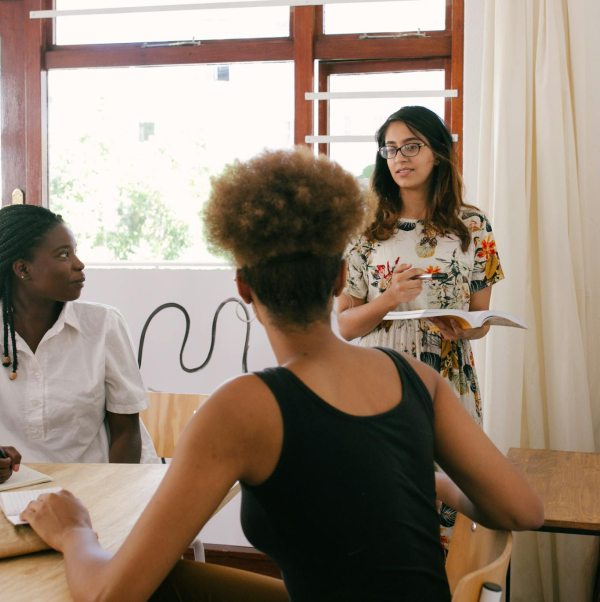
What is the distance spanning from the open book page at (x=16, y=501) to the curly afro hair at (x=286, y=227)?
57 centimetres

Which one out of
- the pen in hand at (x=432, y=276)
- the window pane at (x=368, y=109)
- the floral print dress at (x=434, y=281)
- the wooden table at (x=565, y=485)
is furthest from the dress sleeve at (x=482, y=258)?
the window pane at (x=368, y=109)

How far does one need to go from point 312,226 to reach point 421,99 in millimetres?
2098

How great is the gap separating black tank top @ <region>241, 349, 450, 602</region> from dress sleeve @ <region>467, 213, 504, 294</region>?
1.20 m

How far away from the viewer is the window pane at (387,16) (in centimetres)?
284

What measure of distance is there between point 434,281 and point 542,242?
0.65 m

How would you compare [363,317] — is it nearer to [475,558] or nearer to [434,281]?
[434,281]

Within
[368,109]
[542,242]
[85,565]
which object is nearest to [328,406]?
[85,565]

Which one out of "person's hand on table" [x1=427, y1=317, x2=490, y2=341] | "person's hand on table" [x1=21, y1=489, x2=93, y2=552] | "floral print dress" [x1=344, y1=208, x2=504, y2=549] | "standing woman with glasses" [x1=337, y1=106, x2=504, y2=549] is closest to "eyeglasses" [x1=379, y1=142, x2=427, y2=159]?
"standing woman with glasses" [x1=337, y1=106, x2=504, y2=549]

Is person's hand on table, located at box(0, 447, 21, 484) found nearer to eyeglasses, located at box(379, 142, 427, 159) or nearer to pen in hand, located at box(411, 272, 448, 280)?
pen in hand, located at box(411, 272, 448, 280)

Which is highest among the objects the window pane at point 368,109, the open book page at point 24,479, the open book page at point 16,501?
the window pane at point 368,109

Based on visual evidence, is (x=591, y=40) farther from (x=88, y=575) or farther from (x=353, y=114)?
(x=88, y=575)

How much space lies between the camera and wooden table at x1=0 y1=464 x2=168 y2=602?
3.09 feet

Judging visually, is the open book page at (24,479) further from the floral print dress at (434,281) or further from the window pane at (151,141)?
the window pane at (151,141)

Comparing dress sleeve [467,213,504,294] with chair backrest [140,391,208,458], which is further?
chair backrest [140,391,208,458]
